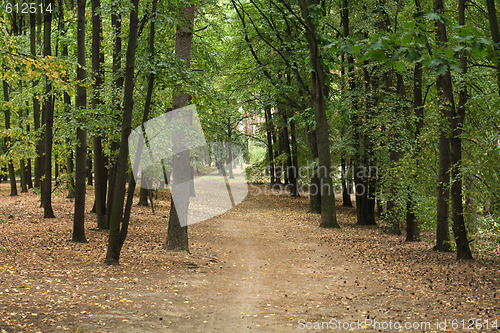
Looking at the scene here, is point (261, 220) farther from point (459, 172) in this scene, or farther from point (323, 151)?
point (459, 172)

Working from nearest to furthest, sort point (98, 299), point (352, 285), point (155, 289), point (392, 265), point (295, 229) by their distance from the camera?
point (98, 299) → point (155, 289) → point (352, 285) → point (392, 265) → point (295, 229)

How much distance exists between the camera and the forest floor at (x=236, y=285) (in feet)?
19.7

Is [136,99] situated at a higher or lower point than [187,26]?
lower

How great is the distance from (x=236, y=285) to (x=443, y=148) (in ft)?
20.6

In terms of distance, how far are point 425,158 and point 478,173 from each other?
252 cm

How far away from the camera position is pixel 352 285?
857cm

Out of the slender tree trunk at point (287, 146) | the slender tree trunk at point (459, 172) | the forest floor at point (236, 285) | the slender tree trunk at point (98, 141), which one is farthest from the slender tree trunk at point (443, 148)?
the slender tree trunk at point (287, 146)

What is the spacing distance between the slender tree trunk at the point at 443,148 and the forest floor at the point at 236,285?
2.18 ft

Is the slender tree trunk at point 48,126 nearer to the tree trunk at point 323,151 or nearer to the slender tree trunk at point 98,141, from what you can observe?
the slender tree trunk at point 98,141

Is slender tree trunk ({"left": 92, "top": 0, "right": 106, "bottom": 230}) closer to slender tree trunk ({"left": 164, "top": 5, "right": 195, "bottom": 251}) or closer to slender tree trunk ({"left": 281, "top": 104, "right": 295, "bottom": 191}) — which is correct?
slender tree trunk ({"left": 164, "top": 5, "right": 195, "bottom": 251})

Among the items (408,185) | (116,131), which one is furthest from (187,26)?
(408,185)

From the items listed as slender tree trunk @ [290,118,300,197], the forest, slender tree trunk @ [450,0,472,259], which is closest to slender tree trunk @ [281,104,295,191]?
slender tree trunk @ [290,118,300,197]

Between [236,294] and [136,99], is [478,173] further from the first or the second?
[136,99]

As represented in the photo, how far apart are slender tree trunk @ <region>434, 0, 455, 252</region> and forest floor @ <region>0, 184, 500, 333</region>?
2.18ft
